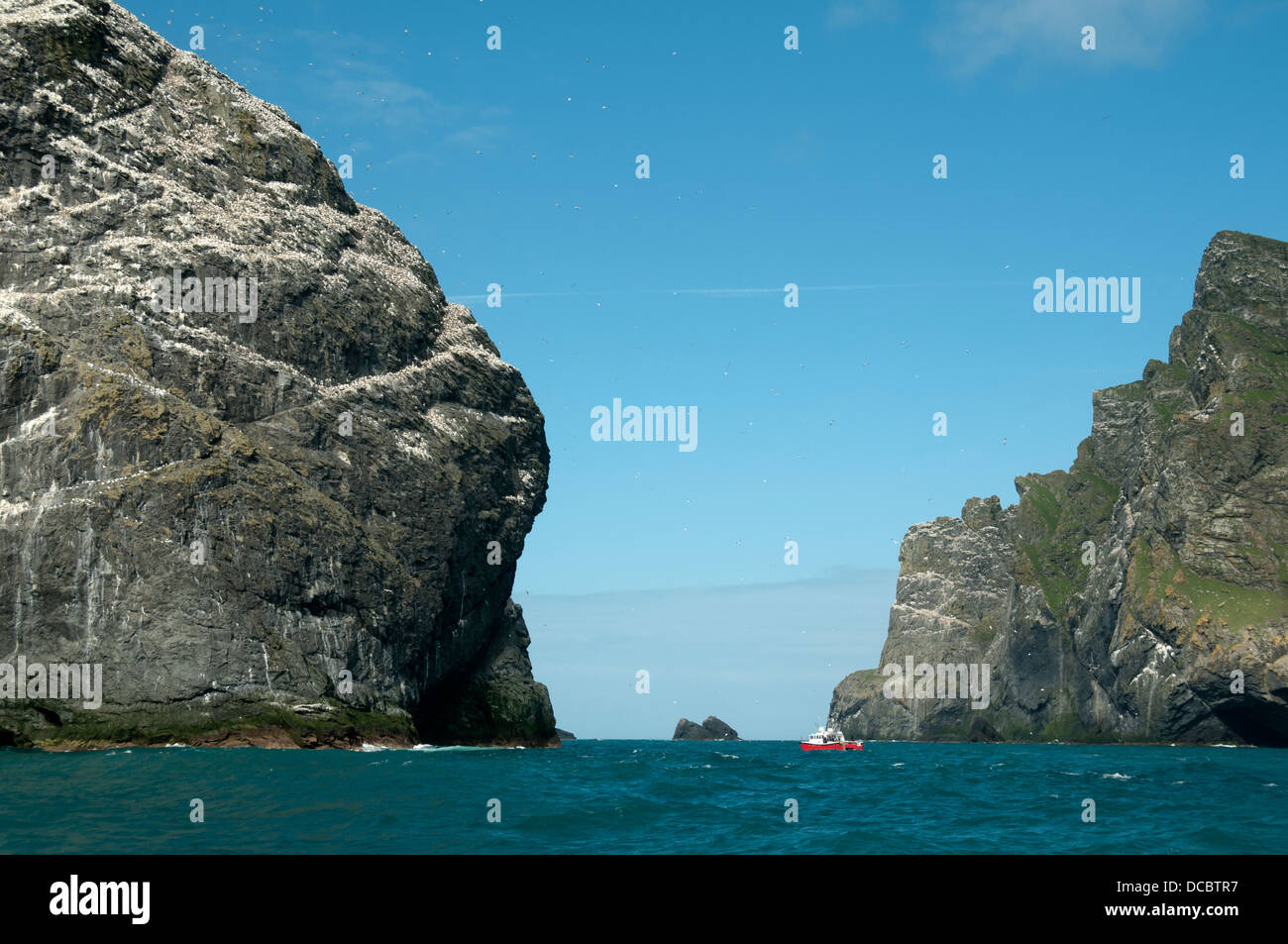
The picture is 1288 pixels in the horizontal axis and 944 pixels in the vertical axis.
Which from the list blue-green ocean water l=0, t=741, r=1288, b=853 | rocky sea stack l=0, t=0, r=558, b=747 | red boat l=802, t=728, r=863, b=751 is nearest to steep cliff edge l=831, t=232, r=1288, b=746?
red boat l=802, t=728, r=863, b=751

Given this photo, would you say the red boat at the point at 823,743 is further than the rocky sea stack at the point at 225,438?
Yes

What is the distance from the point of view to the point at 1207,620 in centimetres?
13988

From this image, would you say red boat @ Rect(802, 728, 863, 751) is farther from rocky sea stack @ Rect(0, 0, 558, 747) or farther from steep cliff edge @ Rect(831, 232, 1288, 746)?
steep cliff edge @ Rect(831, 232, 1288, 746)

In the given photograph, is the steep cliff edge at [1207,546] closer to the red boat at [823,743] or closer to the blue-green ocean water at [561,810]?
the red boat at [823,743]

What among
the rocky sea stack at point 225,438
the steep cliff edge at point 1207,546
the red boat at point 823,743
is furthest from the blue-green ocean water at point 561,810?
the steep cliff edge at point 1207,546

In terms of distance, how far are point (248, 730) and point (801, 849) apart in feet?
A: 151

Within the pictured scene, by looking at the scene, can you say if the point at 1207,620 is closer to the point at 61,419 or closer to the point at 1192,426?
the point at 1192,426

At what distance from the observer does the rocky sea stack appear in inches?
2493

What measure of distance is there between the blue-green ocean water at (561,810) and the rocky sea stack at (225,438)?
9.96 m

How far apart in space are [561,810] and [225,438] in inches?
1803

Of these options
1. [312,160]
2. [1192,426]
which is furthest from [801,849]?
[1192,426]

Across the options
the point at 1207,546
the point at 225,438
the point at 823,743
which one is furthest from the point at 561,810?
the point at 1207,546

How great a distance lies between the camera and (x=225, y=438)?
70.2m

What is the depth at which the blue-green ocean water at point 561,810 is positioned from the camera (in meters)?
27.0
